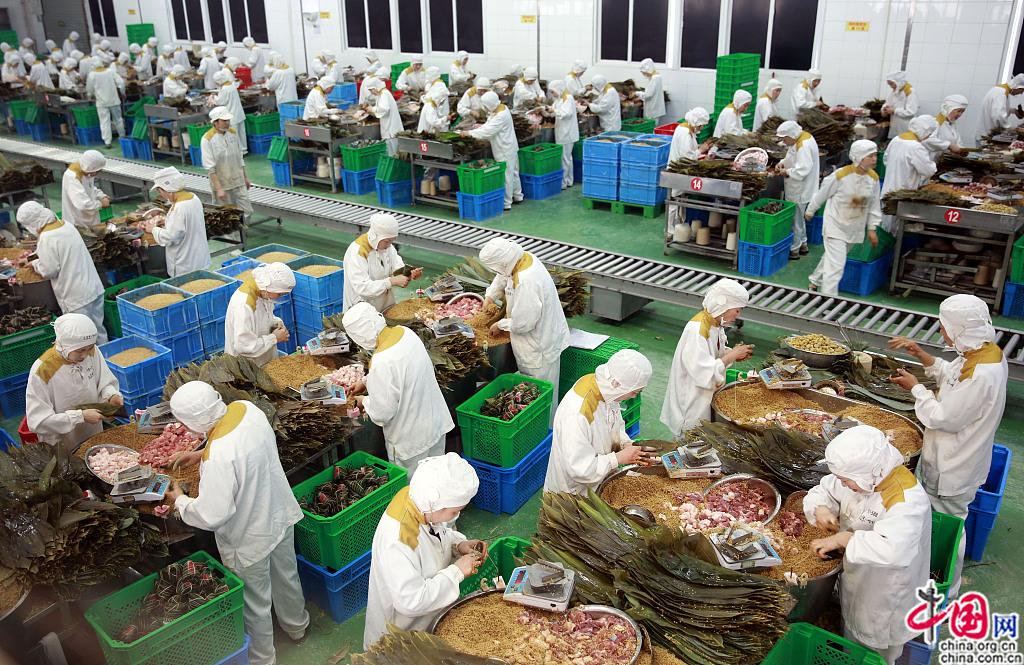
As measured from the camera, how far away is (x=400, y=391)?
4469 mm

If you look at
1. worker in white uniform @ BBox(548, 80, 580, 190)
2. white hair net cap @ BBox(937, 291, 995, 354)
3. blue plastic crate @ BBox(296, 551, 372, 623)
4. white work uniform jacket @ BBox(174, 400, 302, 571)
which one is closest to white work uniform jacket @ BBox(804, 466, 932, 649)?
white hair net cap @ BBox(937, 291, 995, 354)

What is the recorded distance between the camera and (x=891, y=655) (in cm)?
352

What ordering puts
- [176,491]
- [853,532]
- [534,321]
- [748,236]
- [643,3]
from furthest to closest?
1. [643,3]
2. [748,236]
3. [534,321]
4. [176,491]
5. [853,532]

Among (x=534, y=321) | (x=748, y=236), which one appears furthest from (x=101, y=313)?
(x=748, y=236)

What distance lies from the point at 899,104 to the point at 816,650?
32.2 ft

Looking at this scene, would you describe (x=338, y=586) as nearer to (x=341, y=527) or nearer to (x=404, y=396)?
(x=341, y=527)

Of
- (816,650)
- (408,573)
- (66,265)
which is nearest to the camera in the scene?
(408,573)

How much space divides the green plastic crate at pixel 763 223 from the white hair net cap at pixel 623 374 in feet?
15.7

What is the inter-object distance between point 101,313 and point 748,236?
20.8 ft

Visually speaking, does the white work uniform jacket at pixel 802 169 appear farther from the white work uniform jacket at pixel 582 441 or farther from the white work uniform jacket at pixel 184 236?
Result: the white work uniform jacket at pixel 184 236

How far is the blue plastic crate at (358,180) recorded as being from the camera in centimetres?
1150

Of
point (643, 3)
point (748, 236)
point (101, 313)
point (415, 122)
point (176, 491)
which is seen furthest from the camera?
point (643, 3)

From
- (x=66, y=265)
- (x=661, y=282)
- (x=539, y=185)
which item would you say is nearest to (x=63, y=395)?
(x=66, y=265)

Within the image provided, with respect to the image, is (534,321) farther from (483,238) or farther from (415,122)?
(415,122)
